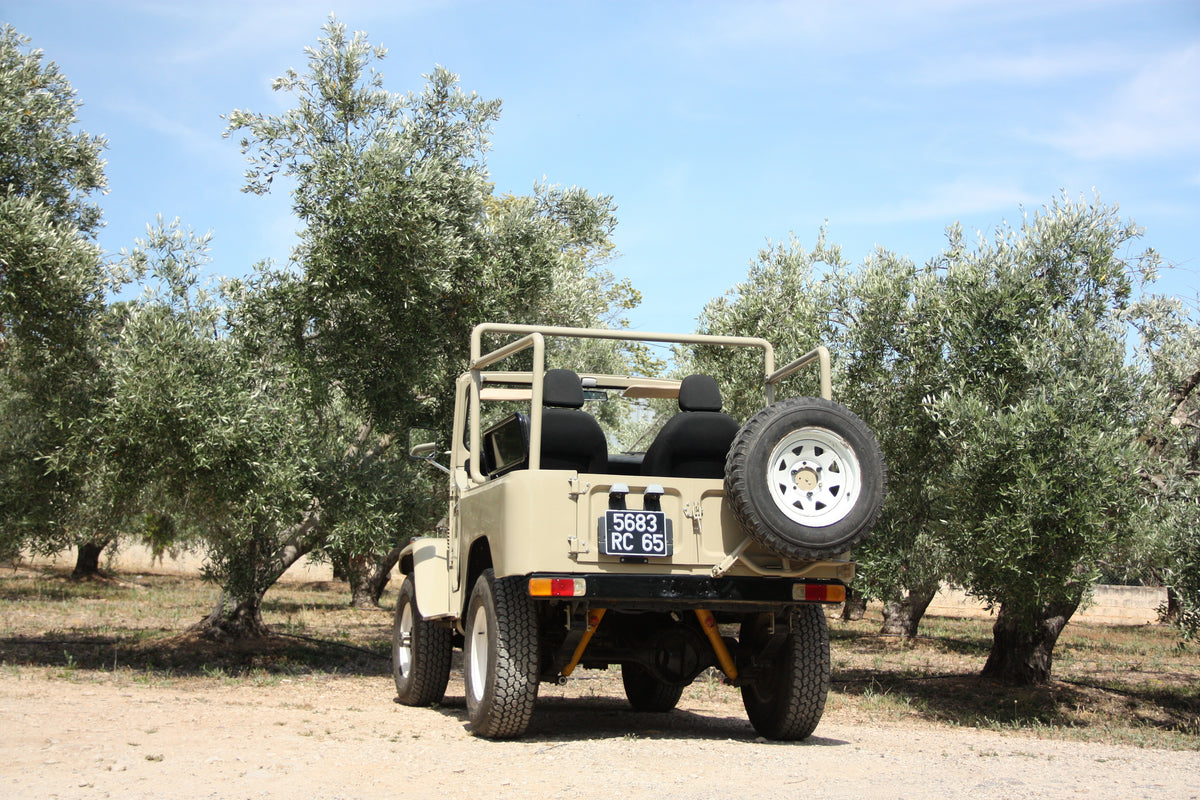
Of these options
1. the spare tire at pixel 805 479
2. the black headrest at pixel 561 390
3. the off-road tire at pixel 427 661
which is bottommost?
the off-road tire at pixel 427 661

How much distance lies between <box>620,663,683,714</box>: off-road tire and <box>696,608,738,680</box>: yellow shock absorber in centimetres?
212

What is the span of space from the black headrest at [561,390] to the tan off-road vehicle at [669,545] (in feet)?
0.05

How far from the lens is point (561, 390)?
751 cm

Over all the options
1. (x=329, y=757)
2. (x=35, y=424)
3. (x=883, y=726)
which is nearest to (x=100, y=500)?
(x=35, y=424)

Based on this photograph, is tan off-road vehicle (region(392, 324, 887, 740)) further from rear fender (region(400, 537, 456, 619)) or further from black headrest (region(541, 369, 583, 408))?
rear fender (region(400, 537, 456, 619))

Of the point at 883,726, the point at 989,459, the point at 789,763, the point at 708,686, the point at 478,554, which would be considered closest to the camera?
the point at 789,763

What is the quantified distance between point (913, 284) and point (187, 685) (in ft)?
29.7

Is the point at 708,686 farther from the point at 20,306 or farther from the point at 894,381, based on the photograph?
the point at 20,306

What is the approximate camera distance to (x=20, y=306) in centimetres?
1100

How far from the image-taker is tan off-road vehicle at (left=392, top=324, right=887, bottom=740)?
6.83 meters

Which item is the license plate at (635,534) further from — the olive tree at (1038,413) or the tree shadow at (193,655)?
the tree shadow at (193,655)

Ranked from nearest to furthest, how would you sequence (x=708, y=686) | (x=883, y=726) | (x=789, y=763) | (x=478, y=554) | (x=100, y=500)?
(x=789, y=763) < (x=478, y=554) < (x=883, y=726) < (x=708, y=686) < (x=100, y=500)

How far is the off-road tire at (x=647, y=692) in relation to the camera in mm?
9891

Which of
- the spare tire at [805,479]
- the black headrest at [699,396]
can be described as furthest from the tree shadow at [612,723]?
the black headrest at [699,396]
